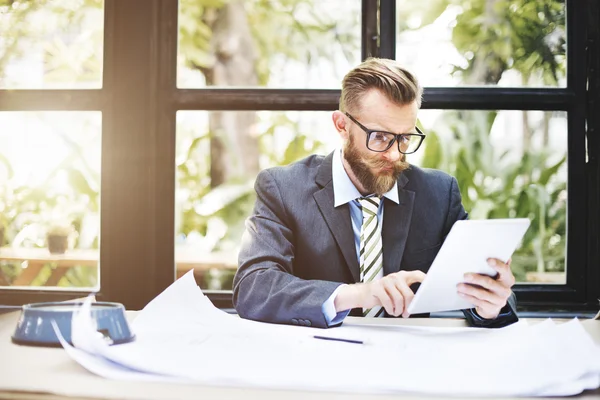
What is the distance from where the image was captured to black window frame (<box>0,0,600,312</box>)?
7.47 feet

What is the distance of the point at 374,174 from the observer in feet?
6.63

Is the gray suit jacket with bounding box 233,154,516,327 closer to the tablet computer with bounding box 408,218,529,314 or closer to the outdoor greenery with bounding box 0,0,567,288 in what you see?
the outdoor greenery with bounding box 0,0,567,288

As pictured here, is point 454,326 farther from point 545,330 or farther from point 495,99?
point 495,99

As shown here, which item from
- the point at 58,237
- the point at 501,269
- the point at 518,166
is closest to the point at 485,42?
the point at 518,166

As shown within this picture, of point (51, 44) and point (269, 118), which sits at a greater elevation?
point (51, 44)

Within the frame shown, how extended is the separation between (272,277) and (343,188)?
0.44 m

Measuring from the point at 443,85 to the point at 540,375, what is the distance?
1.50 meters

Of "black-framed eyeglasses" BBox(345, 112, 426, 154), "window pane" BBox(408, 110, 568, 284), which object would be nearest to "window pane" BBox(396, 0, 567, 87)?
"window pane" BBox(408, 110, 568, 284)

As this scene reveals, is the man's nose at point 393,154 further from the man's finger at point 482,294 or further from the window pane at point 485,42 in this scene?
the man's finger at point 482,294

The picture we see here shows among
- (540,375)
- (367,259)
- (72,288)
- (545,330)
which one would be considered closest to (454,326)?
(545,330)

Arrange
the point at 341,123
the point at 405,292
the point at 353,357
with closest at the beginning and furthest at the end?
1. the point at 353,357
2. the point at 405,292
3. the point at 341,123

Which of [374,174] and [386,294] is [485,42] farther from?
[386,294]

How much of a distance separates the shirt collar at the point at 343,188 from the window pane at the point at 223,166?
30cm

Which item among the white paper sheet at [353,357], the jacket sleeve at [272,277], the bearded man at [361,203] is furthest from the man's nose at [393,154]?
the white paper sheet at [353,357]
